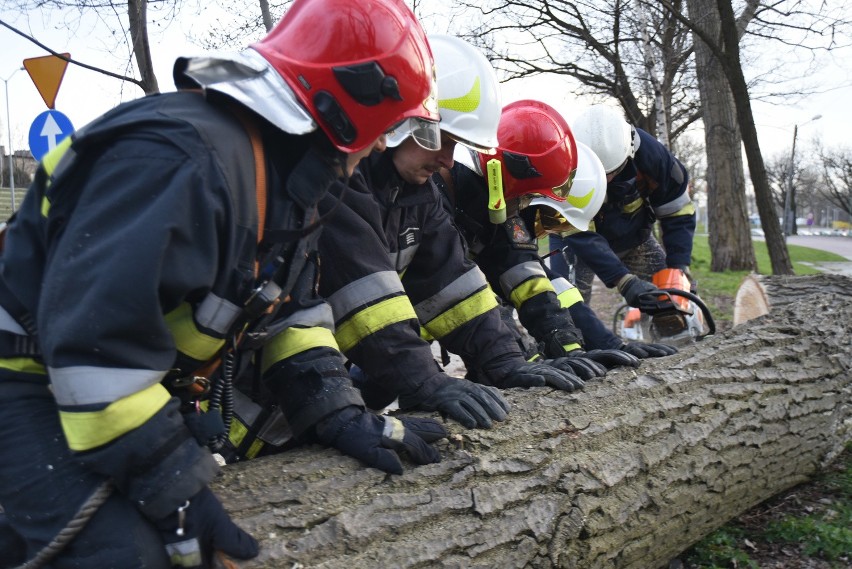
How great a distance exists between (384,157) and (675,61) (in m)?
11.2

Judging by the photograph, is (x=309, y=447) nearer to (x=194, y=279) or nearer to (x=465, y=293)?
(x=194, y=279)

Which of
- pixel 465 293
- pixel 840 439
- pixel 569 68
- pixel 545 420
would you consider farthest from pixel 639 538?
pixel 569 68

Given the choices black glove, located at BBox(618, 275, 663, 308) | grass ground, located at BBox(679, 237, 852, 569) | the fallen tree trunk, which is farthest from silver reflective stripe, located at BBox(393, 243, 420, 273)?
black glove, located at BBox(618, 275, 663, 308)

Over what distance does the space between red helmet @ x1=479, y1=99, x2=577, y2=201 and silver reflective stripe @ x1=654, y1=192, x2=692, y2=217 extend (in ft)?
6.53

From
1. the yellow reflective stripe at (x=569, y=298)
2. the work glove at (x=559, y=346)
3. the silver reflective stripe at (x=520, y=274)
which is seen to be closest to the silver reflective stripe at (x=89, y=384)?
the work glove at (x=559, y=346)

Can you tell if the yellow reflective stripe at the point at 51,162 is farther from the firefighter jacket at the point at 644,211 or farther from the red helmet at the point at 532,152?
the firefighter jacket at the point at 644,211

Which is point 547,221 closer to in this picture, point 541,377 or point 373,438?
point 541,377

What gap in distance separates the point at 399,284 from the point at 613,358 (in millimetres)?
1064

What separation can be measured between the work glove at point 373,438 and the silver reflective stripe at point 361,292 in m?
0.43

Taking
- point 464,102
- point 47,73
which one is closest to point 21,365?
point 464,102

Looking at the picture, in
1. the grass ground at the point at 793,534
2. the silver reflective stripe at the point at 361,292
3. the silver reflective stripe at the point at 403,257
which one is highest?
the silver reflective stripe at the point at 403,257

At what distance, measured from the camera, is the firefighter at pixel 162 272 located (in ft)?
4.33

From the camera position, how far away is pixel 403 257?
2.82 meters

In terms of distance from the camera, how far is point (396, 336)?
2363mm
